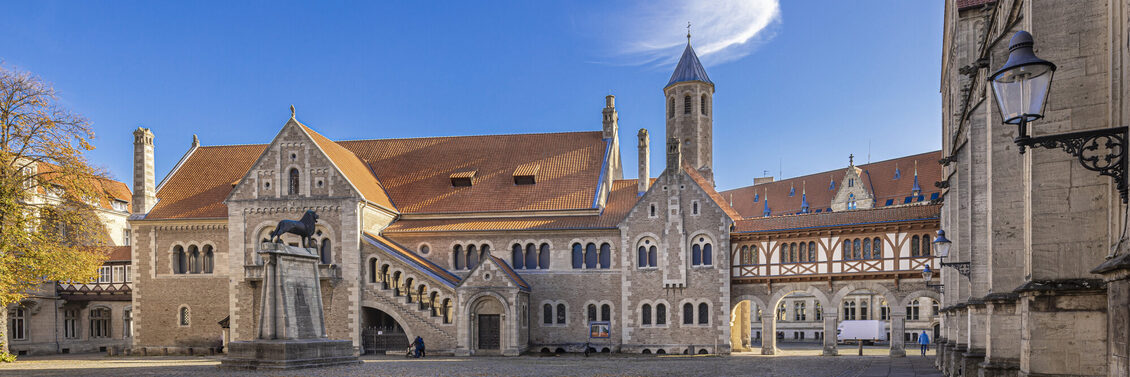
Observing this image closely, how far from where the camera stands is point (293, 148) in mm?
38781

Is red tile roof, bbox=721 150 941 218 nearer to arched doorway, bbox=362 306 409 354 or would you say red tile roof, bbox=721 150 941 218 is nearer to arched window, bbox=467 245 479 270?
arched window, bbox=467 245 479 270

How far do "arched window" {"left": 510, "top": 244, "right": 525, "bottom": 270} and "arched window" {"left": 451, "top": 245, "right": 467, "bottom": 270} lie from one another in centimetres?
245

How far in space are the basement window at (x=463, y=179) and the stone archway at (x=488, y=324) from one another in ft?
28.1

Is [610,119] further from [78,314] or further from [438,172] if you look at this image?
[78,314]

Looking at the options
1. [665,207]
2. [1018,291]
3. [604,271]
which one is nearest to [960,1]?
[1018,291]

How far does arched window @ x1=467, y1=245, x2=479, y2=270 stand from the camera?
40156 millimetres

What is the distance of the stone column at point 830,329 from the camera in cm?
3553

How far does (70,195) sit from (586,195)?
74.5 feet

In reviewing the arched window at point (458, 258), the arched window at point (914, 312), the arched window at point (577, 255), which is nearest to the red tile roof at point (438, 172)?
the arched window at point (577, 255)

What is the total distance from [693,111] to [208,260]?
30645 mm

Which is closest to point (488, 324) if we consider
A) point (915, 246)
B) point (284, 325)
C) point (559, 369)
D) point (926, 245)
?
point (559, 369)

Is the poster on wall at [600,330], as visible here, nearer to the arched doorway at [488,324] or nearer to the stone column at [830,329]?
the arched doorway at [488,324]

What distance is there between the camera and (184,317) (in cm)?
4053

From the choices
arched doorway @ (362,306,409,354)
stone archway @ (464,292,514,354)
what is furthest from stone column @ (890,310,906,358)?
arched doorway @ (362,306,409,354)
